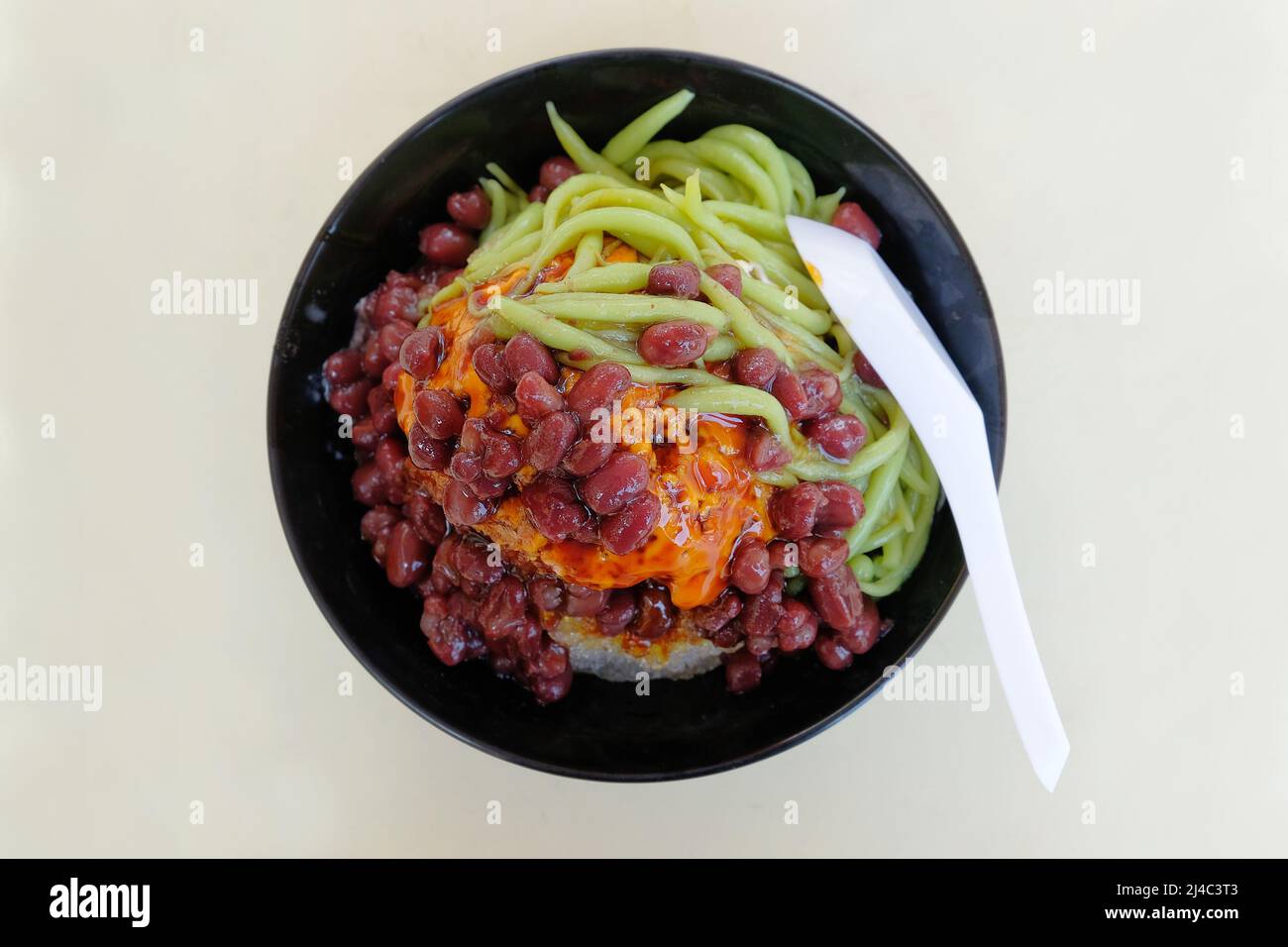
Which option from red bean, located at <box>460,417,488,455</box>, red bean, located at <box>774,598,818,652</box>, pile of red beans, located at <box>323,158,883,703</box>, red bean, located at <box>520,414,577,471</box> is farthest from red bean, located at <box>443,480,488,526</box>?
red bean, located at <box>774,598,818,652</box>

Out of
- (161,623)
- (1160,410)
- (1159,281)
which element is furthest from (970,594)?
(161,623)

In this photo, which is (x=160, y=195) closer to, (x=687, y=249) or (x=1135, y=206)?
(x=687, y=249)

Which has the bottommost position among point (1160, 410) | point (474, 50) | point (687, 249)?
point (1160, 410)

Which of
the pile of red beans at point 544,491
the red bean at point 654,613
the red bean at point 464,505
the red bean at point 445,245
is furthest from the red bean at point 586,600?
the red bean at point 445,245

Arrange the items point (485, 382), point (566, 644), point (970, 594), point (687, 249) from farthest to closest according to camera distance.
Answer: point (970, 594)
point (566, 644)
point (687, 249)
point (485, 382)

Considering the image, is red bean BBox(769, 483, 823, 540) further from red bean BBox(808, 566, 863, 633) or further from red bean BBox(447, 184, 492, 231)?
red bean BBox(447, 184, 492, 231)

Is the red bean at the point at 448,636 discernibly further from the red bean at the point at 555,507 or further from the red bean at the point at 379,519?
the red bean at the point at 555,507
